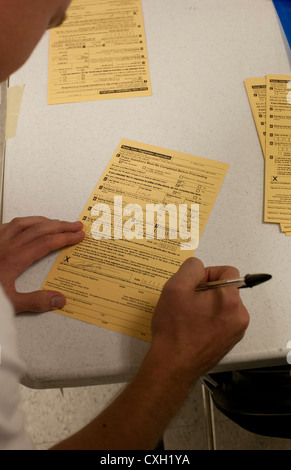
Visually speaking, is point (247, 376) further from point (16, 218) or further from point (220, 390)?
point (16, 218)

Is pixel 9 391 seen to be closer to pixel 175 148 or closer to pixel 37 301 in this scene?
pixel 37 301

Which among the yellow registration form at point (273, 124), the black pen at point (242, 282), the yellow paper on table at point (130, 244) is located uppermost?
the yellow registration form at point (273, 124)

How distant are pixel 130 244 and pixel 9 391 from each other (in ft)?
1.07

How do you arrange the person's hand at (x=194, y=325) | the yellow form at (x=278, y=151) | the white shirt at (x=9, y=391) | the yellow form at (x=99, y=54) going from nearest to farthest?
the white shirt at (x=9, y=391) < the person's hand at (x=194, y=325) < the yellow form at (x=278, y=151) < the yellow form at (x=99, y=54)

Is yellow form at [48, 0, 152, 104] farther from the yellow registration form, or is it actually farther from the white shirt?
the white shirt

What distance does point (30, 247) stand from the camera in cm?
71

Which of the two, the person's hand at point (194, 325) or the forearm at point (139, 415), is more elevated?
the person's hand at point (194, 325)

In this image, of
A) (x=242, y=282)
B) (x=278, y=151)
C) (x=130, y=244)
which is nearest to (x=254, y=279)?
(x=242, y=282)

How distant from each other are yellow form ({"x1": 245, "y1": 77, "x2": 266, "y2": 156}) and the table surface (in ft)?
0.04

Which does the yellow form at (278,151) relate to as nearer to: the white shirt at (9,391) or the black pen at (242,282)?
the black pen at (242,282)

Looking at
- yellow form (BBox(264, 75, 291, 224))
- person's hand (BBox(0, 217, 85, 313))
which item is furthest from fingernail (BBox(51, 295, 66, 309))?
yellow form (BBox(264, 75, 291, 224))

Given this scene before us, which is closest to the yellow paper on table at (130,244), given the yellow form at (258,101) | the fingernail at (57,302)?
the fingernail at (57,302)

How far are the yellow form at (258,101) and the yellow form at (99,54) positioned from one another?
0.77ft

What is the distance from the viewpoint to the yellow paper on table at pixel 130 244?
0.66 meters
